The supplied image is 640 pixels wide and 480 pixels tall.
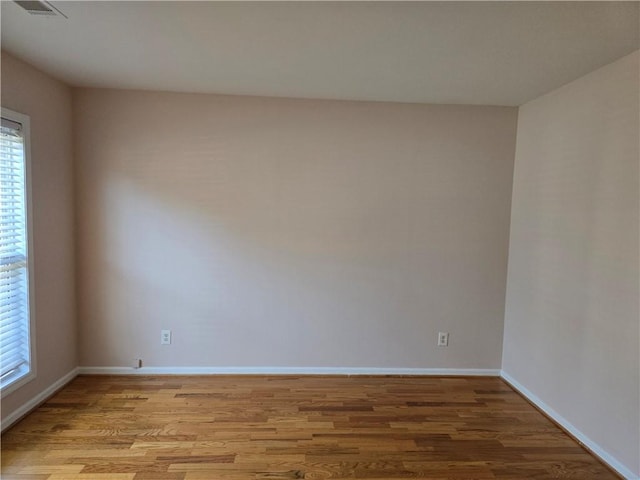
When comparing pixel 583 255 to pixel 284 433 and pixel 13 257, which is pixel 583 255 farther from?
pixel 13 257

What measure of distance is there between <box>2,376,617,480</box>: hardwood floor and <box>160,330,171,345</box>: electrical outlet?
0.30m

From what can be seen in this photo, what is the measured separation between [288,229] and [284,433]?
61.3 inches

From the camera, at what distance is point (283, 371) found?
10.2 ft

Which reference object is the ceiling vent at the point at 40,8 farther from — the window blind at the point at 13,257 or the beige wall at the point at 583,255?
the beige wall at the point at 583,255

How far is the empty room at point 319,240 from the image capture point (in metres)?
1.93

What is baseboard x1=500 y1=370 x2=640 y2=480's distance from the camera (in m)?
1.99

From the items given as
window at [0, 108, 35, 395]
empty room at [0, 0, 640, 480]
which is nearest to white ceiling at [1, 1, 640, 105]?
empty room at [0, 0, 640, 480]

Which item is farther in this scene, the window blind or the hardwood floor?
the window blind

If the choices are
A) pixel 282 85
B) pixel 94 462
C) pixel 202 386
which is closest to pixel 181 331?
pixel 202 386

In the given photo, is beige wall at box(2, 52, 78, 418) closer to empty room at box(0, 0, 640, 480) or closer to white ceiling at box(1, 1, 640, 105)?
empty room at box(0, 0, 640, 480)

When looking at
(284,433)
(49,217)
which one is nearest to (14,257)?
(49,217)

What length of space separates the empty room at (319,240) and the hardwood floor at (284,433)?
17 millimetres

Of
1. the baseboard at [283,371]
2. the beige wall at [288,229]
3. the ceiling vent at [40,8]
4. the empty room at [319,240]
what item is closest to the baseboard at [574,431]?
the empty room at [319,240]

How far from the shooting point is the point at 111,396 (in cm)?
267
